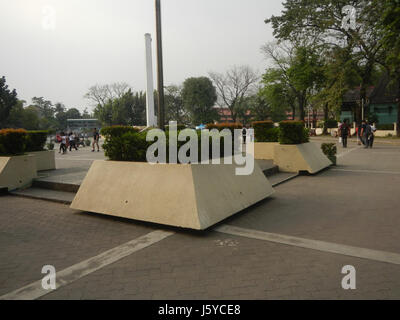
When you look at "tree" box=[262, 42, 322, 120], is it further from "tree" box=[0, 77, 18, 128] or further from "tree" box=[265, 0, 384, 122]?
"tree" box=[0, 77, 18, 128]

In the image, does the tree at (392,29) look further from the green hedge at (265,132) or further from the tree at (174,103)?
the tree at (174,103)

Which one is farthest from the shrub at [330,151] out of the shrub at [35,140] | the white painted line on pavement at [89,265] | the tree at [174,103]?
the tree at [174,103]

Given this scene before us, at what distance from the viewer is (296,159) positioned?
10.5m

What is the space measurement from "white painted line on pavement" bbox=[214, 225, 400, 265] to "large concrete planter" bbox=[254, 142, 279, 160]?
8299mm

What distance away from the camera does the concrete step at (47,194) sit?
24.2 feet

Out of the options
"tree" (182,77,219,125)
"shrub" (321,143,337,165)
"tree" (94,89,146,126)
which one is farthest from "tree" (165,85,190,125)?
"shrub" (321,143,337,165)

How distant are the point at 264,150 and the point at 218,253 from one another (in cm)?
956

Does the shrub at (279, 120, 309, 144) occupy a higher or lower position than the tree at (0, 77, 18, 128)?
lower

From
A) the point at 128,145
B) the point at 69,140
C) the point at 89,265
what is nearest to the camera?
the point at 89,265

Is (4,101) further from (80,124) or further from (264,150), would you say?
(264,150)

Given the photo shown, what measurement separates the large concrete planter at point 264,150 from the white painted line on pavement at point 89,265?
8898 millimetres

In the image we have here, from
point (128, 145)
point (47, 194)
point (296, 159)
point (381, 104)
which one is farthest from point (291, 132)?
point (381, 104)

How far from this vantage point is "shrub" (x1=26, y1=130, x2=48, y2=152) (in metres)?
12.0
